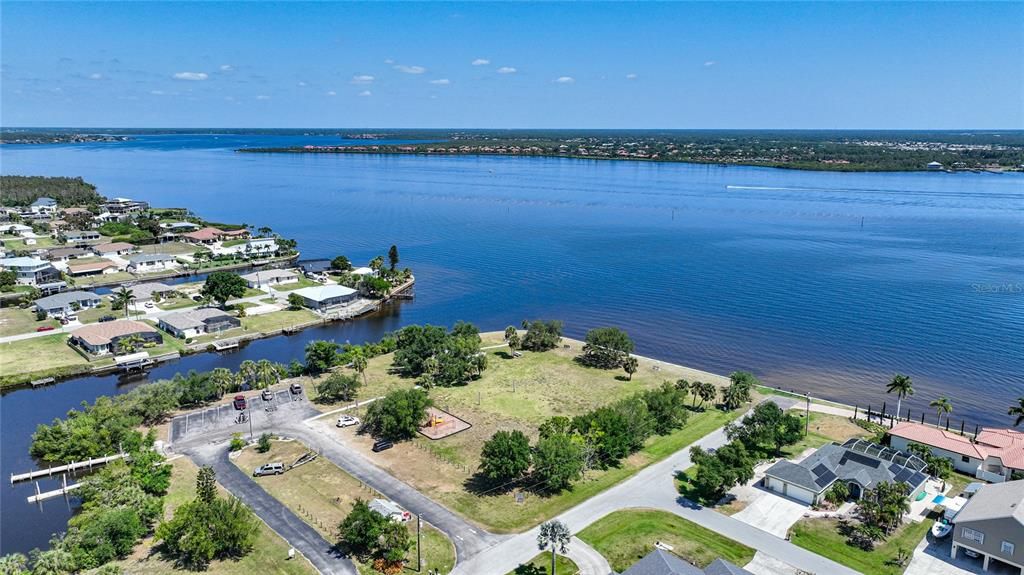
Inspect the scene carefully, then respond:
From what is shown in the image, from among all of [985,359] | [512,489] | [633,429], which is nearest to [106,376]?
[512,489]

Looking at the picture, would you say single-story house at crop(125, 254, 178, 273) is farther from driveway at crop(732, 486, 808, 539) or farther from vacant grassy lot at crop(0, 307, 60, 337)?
driveway at crop(732, 486, 808, 539)

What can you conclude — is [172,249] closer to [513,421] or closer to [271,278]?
[271,278]

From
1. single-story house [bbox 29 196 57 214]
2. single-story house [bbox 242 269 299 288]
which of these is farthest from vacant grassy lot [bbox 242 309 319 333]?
single-story house [bbox 29 196 57 214]

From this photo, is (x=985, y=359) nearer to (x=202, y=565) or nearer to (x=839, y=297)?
(x=839, y=297)

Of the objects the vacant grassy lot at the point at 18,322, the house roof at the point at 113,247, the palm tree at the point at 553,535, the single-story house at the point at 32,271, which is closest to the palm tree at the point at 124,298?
the vacant grassy lot at the point at 18,322

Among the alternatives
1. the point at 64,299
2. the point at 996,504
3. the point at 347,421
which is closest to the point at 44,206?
the point at 64,299

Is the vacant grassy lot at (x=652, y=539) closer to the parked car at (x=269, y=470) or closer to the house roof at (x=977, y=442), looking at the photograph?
the house roof at (x=977, y=442)
